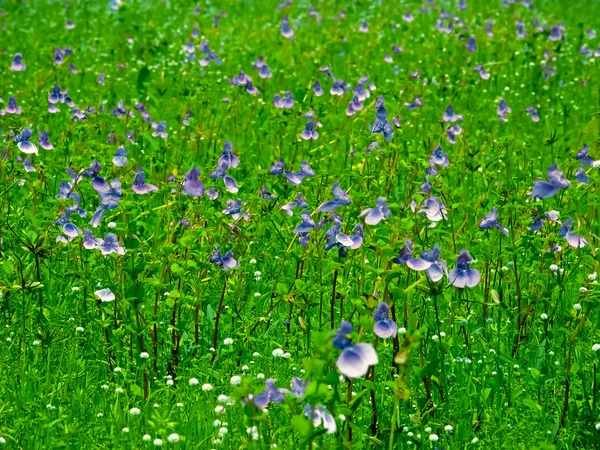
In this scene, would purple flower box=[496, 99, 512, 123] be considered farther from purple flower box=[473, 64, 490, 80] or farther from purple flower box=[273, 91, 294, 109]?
purple flower box=[273, 91, 294, 109]

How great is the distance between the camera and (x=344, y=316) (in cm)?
371

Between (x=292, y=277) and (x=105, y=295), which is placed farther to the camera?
(x=292, y=277)

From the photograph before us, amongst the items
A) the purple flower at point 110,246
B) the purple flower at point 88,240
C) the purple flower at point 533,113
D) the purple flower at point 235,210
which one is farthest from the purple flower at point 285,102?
the purple flower at point 110,246

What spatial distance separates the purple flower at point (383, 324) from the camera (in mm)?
2474

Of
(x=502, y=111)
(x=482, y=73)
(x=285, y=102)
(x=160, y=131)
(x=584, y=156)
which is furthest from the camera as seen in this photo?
(x=482, y=73)

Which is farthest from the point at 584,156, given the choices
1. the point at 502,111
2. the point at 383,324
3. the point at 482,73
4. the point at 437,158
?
the point at 482,73

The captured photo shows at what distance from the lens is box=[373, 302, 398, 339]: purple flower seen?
8.12 ft

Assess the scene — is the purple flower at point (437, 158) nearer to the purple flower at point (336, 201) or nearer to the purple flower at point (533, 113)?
the purple flower at point (336, 201)

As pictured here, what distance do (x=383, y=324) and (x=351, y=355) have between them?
0.32m

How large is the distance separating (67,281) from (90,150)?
119 centimetres

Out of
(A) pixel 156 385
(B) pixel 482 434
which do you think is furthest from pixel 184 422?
(B) pixel 482 434

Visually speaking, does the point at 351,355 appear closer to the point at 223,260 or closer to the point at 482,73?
the point at 223,260

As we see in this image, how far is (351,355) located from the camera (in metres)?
2.21

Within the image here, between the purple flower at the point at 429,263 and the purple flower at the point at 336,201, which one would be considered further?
the purple flower at the point at 336,201
